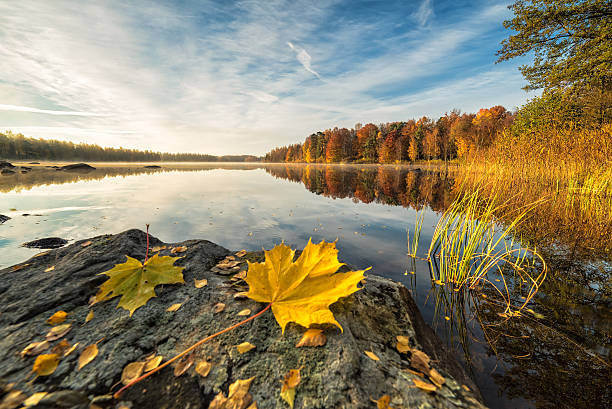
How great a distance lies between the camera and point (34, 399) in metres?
0.95

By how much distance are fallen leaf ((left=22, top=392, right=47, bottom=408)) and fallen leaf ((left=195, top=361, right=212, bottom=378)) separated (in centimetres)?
63

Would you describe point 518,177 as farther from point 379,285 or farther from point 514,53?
point 379,285

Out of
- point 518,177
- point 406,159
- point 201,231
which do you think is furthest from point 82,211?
point 406,159

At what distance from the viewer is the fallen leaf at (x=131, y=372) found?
109 centimetres

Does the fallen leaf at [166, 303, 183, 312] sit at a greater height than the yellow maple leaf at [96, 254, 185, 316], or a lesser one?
lesser

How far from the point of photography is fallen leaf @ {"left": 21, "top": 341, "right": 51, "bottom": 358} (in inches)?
49.0

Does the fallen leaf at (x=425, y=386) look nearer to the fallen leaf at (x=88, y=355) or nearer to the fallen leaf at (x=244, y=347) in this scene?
the fallen leaf at (x=244, y=347)

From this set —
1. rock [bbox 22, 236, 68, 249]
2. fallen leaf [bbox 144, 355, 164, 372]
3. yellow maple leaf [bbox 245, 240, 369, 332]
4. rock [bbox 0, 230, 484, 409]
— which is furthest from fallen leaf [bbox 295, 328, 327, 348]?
rock [bbox 22, 236, 68, 249]

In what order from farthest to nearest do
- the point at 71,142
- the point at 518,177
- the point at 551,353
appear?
the point at 71,142 → the point at 518,177 → the point at 551,353

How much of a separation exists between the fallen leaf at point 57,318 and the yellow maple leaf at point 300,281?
53.4 inches

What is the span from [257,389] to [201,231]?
4.83 m

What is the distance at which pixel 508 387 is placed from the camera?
1.63 metres

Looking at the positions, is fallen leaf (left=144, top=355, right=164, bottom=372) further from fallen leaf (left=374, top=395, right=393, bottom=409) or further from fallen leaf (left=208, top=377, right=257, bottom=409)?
fallen leaf (left=374, top=395, right=393, bottom=409)

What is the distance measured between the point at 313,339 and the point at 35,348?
168 centimetres
